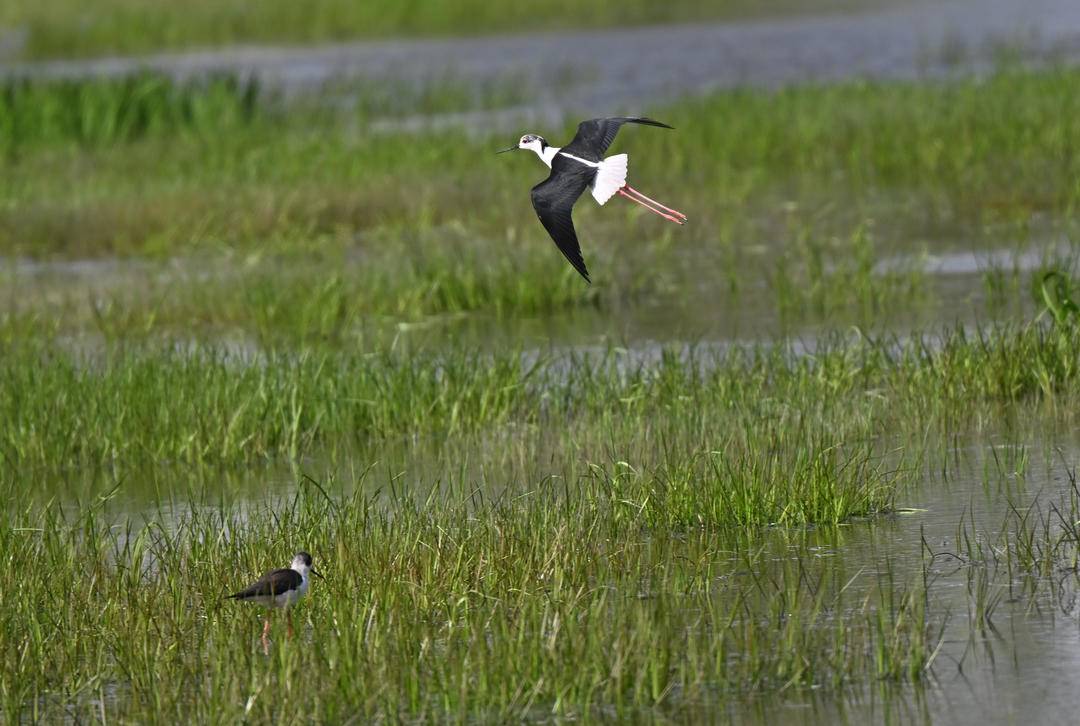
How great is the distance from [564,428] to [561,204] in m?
2.55

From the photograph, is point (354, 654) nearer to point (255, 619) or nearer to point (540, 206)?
point (255, 619)

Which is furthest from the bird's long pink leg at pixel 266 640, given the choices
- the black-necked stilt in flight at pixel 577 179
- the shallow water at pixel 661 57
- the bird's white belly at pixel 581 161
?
the shallow water at pixel 661 57

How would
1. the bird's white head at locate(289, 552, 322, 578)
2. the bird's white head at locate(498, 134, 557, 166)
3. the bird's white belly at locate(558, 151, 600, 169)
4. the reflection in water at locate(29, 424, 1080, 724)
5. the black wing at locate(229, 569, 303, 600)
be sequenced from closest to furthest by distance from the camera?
the reflection in water at locate(29, 424, 1080, 724)
the black wing at locate(229, 569, 303, 600)
the bird's white head at locate(289, 552, 322, 578)
the bird's white belly at locate(558, 151, 600, 169)
the bird's white head at locate(498, 134, 557, 166)

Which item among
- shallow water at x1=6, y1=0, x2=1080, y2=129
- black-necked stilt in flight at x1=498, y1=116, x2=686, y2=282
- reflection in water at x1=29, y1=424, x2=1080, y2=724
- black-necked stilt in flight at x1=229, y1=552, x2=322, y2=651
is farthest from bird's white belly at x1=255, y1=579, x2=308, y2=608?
shallow water at x1=6, y1=0, x2=1080, y2=129

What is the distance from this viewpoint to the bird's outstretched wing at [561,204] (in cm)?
628

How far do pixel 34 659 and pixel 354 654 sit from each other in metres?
1.07

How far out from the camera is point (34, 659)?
5.79 meters

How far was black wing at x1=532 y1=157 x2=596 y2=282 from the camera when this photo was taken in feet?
20.6

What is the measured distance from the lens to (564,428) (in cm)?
887

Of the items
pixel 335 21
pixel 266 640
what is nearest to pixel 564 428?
pixel 266 640

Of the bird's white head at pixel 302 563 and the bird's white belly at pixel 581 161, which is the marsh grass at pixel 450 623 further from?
the bird's white belly at pixel 581 161

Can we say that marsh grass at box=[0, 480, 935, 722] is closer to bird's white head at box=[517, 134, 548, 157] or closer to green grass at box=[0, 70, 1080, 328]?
bird's white head at box=[517, 134, 548, 157]

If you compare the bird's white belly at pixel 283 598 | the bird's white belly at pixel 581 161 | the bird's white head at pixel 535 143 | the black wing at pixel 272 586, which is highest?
the bird's white head at pixel 535 143

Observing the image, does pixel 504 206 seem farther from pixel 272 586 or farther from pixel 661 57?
pixel 661 57
